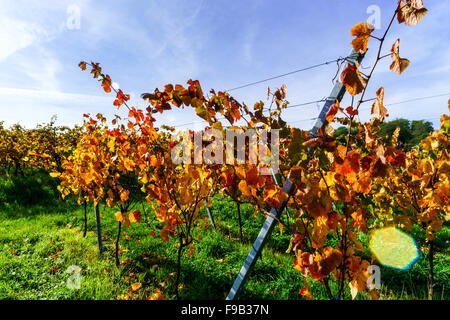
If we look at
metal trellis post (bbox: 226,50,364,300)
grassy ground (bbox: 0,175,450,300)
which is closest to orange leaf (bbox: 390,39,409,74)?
metal trellis post (bbox: 226,50,364,300)

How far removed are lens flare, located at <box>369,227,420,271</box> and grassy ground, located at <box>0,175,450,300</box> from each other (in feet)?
0.41

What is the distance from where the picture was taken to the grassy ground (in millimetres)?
2576

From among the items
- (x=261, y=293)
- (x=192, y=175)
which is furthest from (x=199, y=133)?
(x=261, y=293)

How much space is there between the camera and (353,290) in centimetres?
128

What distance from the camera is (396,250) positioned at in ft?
11.3

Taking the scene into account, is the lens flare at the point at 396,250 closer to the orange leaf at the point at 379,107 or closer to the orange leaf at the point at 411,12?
the orange leaf at the point at 379,107

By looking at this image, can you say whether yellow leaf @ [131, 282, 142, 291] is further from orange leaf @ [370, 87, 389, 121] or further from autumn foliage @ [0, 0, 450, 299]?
orange leaf @ [370, 87, 389, 121]

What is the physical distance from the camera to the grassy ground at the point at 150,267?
101 inches

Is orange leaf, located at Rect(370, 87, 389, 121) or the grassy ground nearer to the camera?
orange leaf, located at Rect(370, 87, 389, 121)

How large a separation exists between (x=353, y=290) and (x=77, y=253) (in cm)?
376

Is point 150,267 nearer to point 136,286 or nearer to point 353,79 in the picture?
point 136,286

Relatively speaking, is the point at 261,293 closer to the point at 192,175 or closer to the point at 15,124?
the point at 192,175

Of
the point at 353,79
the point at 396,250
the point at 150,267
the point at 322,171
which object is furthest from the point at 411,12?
the point at 396,250

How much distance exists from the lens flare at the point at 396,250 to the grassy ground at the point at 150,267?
0.13 metres
